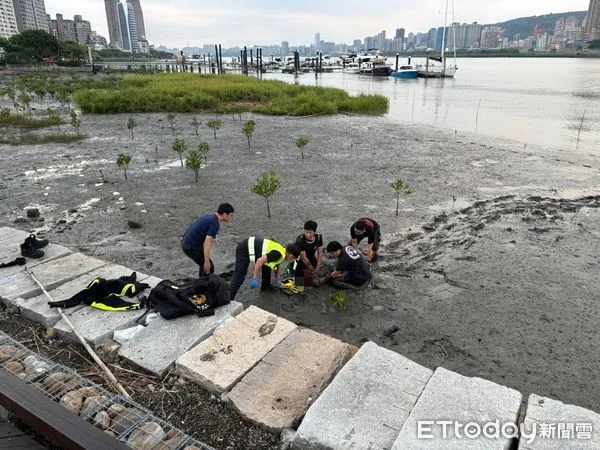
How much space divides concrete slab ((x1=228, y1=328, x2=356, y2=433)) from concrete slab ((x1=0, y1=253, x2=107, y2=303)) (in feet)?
9.19

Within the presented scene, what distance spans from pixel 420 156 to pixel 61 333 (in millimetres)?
11604

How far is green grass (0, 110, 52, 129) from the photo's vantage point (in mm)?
18203

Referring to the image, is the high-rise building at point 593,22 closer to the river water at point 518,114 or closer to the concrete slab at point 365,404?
the river water at point 518,114

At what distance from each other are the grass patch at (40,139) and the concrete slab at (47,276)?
1160 centimetres

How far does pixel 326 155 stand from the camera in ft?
43.8

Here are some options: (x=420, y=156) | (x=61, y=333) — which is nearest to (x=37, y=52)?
(x=420, y=156)

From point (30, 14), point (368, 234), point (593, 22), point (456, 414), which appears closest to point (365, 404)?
point (456, 414)

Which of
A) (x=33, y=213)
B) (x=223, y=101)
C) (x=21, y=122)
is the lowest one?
(x=33, y=213)

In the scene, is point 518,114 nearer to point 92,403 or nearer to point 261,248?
point 261,248

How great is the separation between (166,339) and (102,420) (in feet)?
3.23

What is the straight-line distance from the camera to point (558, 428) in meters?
2.79

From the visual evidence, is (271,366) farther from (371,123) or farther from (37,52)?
(37,52)

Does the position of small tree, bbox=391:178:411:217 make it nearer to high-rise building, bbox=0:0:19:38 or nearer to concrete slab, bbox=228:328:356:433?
concrete slab, bbox=228:328:356:433

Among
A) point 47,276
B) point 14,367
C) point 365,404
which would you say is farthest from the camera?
point 47,276
